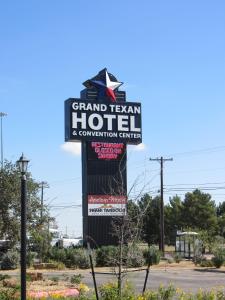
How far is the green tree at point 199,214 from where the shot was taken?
3487 inches

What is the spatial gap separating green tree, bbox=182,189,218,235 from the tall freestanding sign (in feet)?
158

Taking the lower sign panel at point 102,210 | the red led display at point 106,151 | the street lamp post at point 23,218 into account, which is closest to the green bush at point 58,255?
the lower sign panel at point 102,210

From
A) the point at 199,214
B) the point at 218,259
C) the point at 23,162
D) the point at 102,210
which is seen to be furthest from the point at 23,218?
the point at 199,214

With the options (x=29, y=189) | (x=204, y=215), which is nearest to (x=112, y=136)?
(x=29, y=189)

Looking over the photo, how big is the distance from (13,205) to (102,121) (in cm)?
1430

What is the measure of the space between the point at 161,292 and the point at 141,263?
27.3m

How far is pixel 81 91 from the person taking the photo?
142 feet

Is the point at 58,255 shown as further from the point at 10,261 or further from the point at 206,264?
the point at 206,264

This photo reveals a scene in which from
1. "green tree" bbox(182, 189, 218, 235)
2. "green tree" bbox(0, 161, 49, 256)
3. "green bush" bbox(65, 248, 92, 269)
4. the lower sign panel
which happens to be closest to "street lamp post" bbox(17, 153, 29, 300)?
"green tree" bbox(0, 161, 49, 256)

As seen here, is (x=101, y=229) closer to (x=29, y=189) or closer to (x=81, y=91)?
(x=81, y=91)

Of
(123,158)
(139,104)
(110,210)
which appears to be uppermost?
(139,104)

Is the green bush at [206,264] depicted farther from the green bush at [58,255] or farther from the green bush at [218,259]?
the green bush at [58,255]

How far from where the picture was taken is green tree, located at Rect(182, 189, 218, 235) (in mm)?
88562

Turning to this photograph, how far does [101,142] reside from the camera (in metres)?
41.6
